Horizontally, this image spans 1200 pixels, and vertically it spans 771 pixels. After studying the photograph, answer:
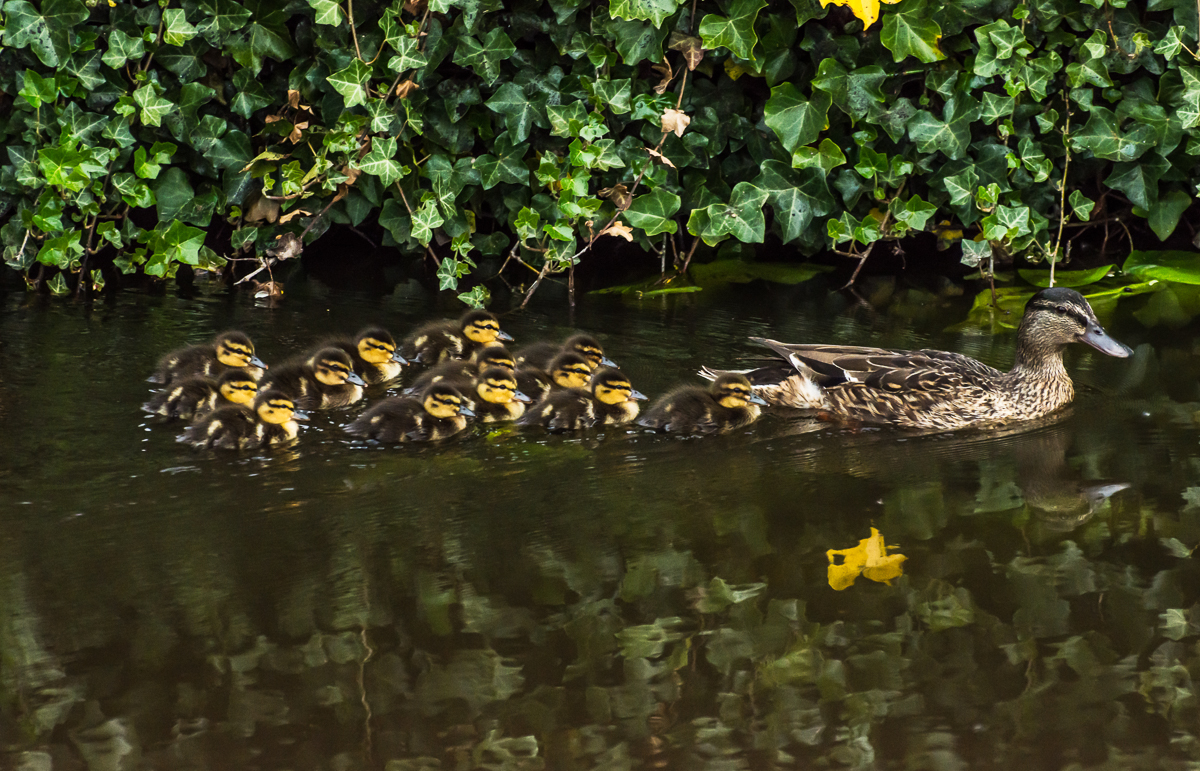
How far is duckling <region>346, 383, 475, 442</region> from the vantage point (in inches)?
158

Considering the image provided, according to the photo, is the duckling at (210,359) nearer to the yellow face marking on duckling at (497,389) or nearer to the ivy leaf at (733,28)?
the yellow face marking on duckling at (497,389)

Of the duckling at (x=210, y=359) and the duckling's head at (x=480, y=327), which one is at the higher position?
the duckling's head at (x=480, y=327)

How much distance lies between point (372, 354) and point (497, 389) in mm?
644

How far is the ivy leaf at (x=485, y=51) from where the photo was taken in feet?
18.2

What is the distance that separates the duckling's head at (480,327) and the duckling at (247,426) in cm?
108

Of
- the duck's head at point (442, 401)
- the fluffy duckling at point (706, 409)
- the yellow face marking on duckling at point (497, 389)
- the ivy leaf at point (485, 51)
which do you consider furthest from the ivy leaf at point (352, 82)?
the fluffy duckling at point (706, 409)

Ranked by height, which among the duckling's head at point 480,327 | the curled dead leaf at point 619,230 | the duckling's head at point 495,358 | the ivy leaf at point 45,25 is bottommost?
the duckling's head at point 495,358

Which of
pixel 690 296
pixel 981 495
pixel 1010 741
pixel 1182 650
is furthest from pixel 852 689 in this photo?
pixel 690 296

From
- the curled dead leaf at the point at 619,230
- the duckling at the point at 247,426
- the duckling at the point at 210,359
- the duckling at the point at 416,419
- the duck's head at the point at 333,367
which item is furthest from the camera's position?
the curled dead leaf at the point at 619,230

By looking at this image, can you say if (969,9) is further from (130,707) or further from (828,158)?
(130,707)

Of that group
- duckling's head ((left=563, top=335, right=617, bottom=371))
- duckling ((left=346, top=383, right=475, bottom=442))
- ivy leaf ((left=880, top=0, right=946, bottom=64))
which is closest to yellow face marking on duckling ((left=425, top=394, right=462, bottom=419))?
duckling ((left=346, top=383, right=475, bottom=442))

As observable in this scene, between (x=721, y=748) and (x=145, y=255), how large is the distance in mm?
4500

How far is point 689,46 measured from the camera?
5.54m

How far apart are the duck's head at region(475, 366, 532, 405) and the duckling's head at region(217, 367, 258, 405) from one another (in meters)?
0.73
